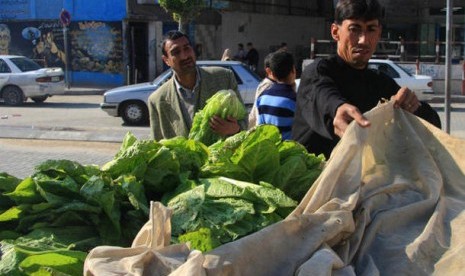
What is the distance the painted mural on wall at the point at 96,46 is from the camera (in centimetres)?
2998

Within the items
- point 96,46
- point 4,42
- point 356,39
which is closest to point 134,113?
point 96,46

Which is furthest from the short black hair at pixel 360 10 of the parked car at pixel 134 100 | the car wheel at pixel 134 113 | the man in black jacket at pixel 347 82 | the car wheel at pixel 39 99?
the car wheel at pixel 39 99

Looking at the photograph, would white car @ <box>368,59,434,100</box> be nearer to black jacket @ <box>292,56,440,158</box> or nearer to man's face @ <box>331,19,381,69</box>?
black jacket @ <box>292,56,440,158</box>

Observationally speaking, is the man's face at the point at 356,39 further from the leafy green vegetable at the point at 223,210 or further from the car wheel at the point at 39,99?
the car wheel at the point at 39,99

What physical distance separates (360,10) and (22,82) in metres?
21.2

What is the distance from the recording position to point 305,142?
3.34 metres

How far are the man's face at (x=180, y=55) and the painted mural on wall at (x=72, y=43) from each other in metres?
26.1

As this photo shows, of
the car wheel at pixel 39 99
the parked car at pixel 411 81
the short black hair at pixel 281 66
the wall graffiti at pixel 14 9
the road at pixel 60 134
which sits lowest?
the road at pixel 60 134

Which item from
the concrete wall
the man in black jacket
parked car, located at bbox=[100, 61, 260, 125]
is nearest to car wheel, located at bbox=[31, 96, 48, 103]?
parked car, located at bbox=[100, 61, 260, 125]

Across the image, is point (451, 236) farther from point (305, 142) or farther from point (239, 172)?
point (305, 142)

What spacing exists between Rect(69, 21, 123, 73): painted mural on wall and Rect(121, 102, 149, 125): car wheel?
42.5 ft

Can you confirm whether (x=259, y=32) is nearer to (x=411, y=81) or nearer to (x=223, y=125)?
(x=411, y=81)

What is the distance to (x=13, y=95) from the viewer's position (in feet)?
75.4

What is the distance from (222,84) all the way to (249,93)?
473 inches
